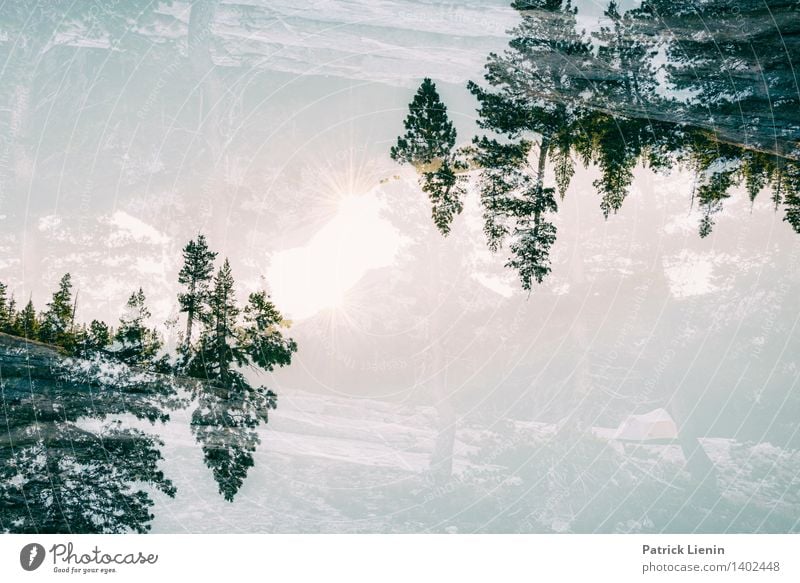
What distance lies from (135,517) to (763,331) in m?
6.96

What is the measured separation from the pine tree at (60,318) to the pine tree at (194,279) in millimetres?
1017

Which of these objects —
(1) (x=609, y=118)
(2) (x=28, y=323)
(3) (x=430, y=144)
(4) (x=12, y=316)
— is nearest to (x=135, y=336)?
(2) (x=28, y=323)

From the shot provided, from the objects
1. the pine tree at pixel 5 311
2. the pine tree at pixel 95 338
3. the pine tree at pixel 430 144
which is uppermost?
the pine tree at pixel 430 144

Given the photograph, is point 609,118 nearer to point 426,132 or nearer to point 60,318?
point 426,132

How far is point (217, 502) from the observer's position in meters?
4.70

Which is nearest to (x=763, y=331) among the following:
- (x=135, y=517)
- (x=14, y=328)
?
(x=135, y=517)

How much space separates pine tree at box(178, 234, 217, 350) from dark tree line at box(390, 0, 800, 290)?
205cm

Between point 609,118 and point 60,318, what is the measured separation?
18.1 feet

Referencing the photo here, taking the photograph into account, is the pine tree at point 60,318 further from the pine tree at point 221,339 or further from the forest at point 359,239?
the pine tree at point 221,339

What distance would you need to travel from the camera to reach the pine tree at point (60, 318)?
→ 4688 millimetres

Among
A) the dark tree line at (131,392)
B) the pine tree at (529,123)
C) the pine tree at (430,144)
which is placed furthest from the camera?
the pine tree at (430,144)

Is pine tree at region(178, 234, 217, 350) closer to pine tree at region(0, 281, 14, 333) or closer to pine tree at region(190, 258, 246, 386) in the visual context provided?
pine tree at region(190, 258, 246, 386)

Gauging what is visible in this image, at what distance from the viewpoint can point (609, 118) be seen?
4.91 m

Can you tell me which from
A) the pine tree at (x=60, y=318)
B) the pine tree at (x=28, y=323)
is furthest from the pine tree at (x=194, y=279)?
the pine tree at (x=28, y=323)
